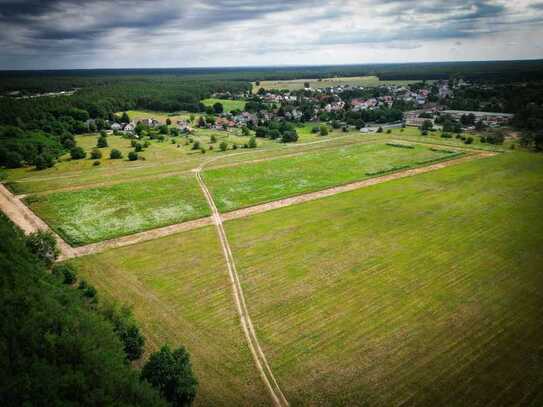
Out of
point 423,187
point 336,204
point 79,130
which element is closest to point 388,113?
point 423,187

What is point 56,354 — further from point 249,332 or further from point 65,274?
point 65,274

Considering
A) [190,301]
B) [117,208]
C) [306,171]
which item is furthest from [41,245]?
[306,171]

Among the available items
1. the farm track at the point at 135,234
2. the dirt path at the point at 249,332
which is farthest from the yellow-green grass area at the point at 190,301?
the farm track at the point at 135,234

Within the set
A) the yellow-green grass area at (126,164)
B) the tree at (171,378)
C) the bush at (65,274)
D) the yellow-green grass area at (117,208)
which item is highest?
the tree at (171,378)

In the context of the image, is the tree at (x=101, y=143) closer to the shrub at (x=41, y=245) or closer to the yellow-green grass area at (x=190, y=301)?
the yellow-green grass area at (x=190, y=301)

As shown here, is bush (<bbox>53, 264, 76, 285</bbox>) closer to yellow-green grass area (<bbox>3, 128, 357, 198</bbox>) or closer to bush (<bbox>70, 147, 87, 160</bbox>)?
yellow-green grass area (<bbox>3, 128, 357, 198</bbox>)

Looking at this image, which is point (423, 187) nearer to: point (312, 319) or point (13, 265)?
point (312, 319)

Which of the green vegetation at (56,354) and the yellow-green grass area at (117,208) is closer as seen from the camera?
the green vegetation at (56,354)
